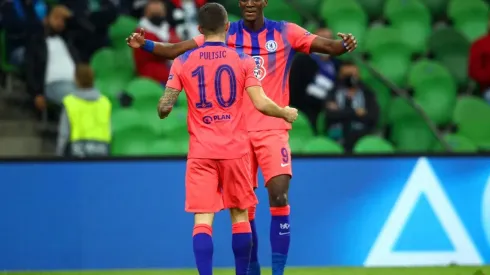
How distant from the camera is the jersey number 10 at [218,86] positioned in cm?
723

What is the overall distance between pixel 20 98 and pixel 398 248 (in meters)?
4.95

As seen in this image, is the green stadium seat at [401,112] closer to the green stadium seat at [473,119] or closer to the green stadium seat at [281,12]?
the green stadium seat at [473,119]

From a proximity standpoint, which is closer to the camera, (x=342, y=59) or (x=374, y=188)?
(x=374, y=188)

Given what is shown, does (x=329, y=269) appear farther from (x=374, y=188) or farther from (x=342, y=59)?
(x=342, y=59)

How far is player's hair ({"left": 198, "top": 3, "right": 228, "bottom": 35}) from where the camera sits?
7211 millimetres

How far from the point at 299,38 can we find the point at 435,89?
18.3 ft

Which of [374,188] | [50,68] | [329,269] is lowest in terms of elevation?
[329,269]

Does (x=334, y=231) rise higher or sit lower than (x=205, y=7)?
lower

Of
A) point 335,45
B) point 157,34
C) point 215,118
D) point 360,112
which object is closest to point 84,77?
point 157,34

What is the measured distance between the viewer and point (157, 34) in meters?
13.0

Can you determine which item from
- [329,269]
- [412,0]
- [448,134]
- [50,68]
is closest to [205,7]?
[329,269]

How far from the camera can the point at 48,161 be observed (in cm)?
1048

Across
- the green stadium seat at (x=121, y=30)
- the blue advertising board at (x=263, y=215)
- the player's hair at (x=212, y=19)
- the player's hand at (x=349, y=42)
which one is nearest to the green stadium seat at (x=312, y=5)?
the green stadium seat at (x=121, y=30)

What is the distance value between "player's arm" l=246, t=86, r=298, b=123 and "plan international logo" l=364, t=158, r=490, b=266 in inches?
137
